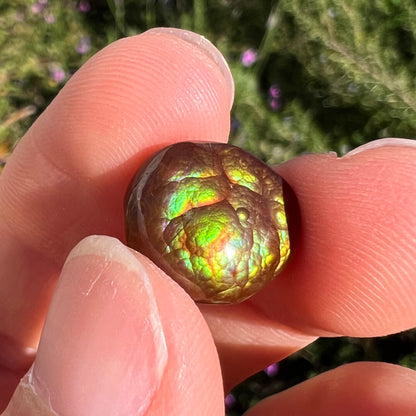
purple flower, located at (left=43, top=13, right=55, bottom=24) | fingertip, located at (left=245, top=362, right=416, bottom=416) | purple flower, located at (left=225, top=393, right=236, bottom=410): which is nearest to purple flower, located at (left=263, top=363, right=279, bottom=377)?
purple flower, located at (left=225, top=393, right=236, bottom=410)

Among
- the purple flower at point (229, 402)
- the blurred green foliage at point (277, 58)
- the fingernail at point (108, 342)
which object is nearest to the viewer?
the fingernail at point (108, 342)

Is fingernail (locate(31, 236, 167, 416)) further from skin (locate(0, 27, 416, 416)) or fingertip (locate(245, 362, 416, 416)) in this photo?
fingertip (locate(245, 362, 416, 416))

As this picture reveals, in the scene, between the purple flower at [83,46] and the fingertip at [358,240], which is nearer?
the fingertip at [358,240]

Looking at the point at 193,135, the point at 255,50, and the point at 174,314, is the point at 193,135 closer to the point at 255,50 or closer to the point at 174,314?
the point at 174,314

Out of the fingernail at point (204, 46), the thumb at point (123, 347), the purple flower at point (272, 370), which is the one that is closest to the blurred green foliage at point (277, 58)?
the fingernail at point (204, 46)

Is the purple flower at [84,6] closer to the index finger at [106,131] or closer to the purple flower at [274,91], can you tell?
the purple flower at [274,91]

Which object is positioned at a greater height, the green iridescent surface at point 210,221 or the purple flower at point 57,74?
the green iridescent surface at point 210,221

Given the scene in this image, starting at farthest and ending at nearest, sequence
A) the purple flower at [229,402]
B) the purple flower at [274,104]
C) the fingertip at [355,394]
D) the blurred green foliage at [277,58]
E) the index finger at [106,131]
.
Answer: the purple flower at [274,104]
the purple flower at [229,402]
the blurred green foliage at [277,58]
the index finger at [106,131]
the fingertip at [355,394]

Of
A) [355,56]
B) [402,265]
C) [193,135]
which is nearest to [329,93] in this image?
[355,56]

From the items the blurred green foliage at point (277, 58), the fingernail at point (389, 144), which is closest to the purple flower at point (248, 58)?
the blurred green foliage at point (277, 58)

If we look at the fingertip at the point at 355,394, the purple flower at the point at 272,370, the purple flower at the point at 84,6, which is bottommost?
the purple flower at the point at 272,370
